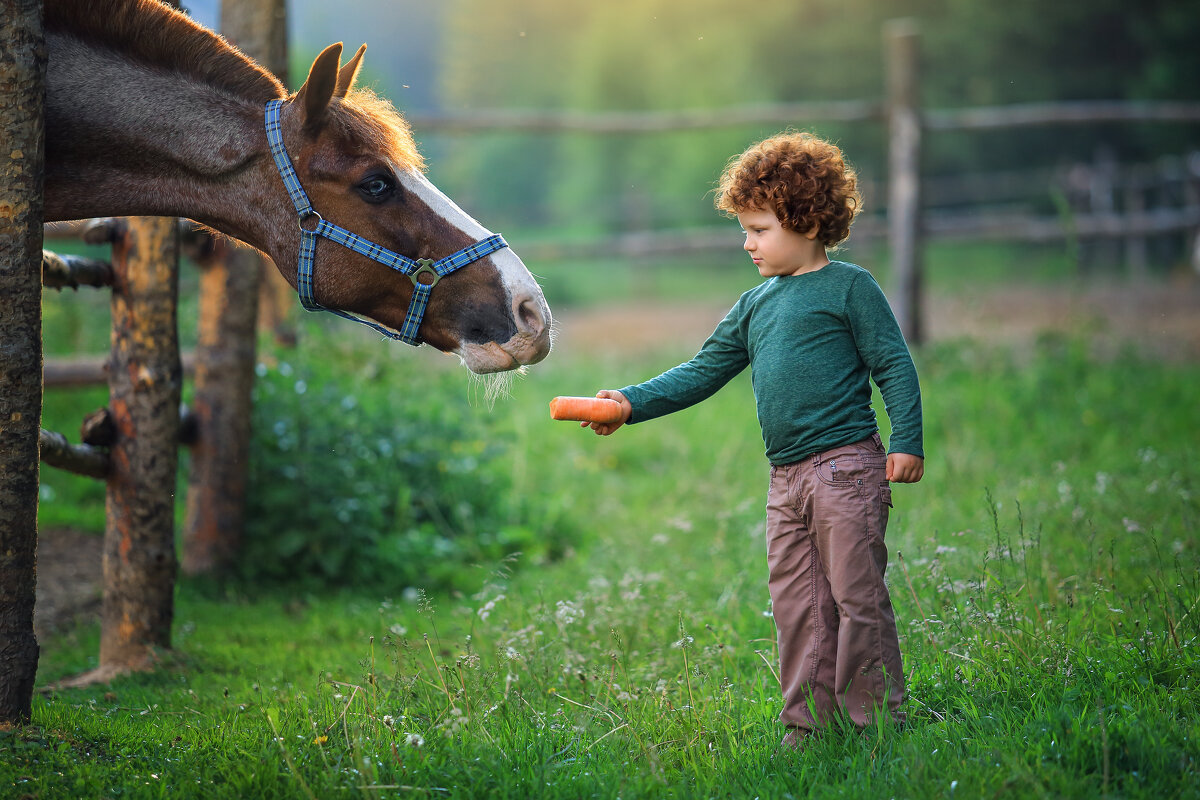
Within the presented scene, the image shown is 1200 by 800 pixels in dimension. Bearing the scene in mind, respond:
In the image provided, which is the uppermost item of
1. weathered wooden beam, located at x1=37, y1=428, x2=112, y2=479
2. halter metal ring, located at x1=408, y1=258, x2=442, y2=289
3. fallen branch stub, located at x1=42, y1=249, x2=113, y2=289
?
fallen branch stub, located at x1=42, y1=249, x2=113, y2=289

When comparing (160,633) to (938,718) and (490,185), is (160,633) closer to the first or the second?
(938,718)

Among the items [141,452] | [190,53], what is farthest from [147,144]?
[141,452]

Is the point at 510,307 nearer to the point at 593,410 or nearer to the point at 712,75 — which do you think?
the point at 593,410

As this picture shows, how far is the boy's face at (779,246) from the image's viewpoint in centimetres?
238

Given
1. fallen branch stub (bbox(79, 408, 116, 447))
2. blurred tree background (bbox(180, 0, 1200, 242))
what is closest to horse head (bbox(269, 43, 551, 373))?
fallen branch stub (bbox(79, 408, 116, 447))

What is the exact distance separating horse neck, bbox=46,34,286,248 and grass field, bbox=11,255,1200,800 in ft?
3.26

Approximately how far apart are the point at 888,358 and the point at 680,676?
118 cm

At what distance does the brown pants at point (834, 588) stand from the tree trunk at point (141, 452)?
2.26m

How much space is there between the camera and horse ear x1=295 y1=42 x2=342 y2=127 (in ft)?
7.85

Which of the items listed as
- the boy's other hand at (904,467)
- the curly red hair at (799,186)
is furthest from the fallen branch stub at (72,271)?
the boy's other hand at (904,467)

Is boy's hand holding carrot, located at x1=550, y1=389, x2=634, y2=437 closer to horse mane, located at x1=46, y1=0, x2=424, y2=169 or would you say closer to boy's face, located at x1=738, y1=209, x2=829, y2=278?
Answer: boy's face, located at x1=738, y1=209, x2=829, y2=278

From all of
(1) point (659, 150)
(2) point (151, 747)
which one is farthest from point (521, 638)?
(1) point (659, 150)

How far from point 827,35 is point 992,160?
17.1 ft

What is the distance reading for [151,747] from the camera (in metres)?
2.31
